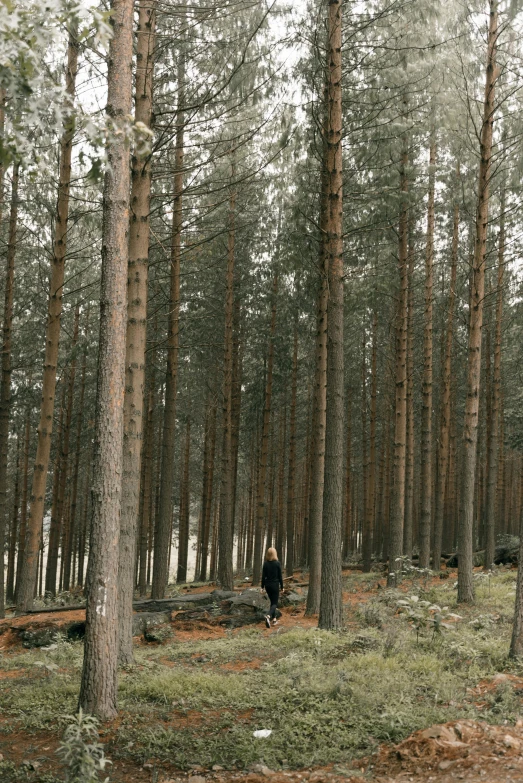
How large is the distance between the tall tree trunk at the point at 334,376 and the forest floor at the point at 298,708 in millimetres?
813

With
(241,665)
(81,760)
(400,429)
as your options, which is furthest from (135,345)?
(400,429)

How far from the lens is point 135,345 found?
9.10m

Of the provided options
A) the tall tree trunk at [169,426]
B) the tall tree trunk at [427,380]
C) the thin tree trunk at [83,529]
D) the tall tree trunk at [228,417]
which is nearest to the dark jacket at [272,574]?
the tall tree trunk at [169,426]

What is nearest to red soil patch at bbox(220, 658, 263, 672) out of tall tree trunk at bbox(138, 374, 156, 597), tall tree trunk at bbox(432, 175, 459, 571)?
tall tree trunk at bbox(138, 374, 156, 597)

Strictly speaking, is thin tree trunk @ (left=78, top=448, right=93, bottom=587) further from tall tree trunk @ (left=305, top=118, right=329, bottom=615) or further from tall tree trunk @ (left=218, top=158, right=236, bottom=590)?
Answer: tall tree trunk @ (left=305, top=118, right=329, bottom=615)

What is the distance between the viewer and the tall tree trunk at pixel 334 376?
10945 millimetres

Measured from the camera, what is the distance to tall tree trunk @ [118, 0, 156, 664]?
8727 mm

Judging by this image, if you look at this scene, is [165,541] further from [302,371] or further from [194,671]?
[302,371]

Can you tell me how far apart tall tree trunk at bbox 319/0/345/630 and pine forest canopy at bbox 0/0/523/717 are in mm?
39

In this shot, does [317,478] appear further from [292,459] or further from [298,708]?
[292,459]

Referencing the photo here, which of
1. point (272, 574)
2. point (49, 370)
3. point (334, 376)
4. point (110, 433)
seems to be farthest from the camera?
point (272, 574)

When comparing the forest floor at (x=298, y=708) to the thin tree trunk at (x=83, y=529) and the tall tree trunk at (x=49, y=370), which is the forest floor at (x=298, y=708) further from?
the thin tree trunk at (x=83, y=529)

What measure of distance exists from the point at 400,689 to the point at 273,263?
13.9 metres

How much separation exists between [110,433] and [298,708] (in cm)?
354
